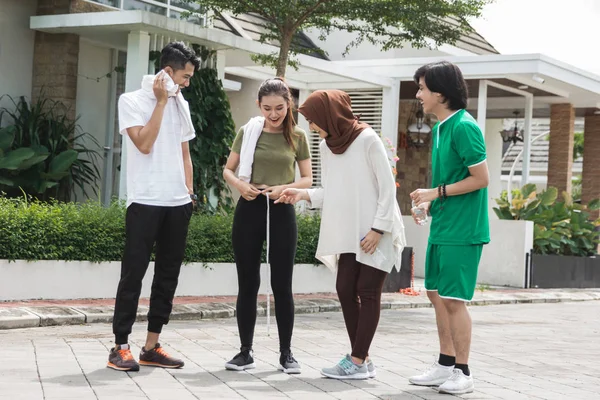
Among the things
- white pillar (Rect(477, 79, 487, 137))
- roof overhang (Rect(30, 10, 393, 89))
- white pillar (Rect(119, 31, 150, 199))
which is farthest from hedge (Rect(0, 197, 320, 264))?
white pillar (Rect(477, 79, 487, 137))

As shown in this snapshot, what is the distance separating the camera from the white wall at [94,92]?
51.4ft

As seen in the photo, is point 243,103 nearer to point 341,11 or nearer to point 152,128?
point 341,11

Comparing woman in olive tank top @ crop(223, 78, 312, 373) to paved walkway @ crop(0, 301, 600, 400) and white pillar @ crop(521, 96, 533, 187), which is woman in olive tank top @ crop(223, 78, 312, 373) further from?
white pillar @ crop(521, 96, 533, 187)

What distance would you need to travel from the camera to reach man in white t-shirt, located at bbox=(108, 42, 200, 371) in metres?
6.54

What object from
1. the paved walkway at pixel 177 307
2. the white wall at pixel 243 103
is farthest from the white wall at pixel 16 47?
the white wall at pixel 243 103

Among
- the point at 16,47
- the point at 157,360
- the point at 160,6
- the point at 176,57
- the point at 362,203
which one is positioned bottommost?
the point at 157,360

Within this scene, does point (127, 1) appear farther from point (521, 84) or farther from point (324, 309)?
point (521, 84)

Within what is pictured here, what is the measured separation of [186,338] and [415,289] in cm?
785

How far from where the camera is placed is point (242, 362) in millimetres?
6809

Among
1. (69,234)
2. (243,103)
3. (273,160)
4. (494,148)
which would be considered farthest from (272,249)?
(494,148)

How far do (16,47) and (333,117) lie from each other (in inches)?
380

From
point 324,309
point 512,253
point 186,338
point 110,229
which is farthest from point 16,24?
point 512,253

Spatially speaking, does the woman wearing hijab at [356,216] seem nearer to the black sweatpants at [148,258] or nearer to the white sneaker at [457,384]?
the white sneaker at [457,384]

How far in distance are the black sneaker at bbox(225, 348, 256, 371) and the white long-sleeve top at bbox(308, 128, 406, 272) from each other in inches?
33.4
